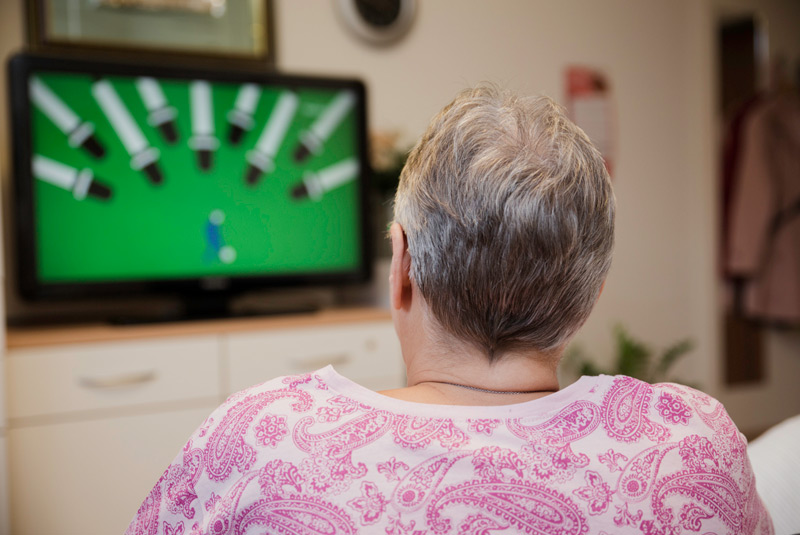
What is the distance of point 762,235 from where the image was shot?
3602mm

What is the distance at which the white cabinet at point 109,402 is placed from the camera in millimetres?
1784

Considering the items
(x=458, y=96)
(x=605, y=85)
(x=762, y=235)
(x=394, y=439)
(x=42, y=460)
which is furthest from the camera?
(x=762, y=235)

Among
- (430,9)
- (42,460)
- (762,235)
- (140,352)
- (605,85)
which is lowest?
(42,460)

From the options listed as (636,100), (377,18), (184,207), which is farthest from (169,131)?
(636,100)

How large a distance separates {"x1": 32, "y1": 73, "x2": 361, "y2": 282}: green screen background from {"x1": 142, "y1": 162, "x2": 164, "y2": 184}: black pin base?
14mm

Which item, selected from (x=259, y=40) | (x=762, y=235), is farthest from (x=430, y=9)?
(x=762, y=235)

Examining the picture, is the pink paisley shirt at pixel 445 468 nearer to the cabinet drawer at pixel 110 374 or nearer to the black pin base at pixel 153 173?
the cabinet drawer at pixel 110 374

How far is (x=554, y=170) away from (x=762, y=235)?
3402 millimetres

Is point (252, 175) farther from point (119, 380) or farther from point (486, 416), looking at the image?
point (486, 416)

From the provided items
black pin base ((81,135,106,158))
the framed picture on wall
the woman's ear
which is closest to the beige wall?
the framed picture on wall

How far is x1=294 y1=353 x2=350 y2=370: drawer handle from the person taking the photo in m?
2.12

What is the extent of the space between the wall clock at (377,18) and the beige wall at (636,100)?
5 centimetres

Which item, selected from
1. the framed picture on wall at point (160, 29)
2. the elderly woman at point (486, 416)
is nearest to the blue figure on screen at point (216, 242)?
the framed picture on wall at point (160, 29)

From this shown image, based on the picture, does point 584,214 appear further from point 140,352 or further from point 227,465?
point 140,352
